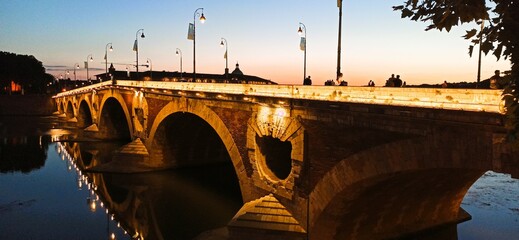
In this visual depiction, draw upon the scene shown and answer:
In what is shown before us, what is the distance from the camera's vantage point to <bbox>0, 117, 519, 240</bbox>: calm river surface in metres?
23.4

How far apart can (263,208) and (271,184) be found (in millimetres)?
1485

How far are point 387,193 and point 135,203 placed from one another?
62.4ft

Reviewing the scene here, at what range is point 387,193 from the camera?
16406 millimetres

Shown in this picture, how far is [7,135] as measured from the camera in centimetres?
6369

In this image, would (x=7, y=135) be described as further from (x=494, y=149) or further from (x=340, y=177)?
(x=494, y=149)

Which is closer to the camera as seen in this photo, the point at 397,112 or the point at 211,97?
the point at 397,112

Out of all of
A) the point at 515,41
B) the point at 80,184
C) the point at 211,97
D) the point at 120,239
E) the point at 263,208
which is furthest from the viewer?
the point at 80,184

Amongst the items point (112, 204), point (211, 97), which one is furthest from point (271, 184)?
point (112, 204)

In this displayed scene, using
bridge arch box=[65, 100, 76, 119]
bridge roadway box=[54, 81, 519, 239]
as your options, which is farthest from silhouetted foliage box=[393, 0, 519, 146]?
bridge arch box=[65, 100, 76, 119]

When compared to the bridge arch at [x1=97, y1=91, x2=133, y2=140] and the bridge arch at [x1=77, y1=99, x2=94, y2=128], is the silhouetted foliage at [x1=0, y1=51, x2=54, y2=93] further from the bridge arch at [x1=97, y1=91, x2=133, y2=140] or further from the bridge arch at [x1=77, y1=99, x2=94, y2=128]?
the bridge arch at [x1=97, y1=91, x2=133, y2=140]

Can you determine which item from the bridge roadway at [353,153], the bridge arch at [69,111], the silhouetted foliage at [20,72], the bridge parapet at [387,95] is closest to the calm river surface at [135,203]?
the bridge roadway at [353,153]

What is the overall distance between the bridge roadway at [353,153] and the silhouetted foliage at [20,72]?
104 meters

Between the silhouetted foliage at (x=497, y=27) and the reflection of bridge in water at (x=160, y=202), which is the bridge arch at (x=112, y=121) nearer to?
the reflection of bridge in water at (x=160, y=202)

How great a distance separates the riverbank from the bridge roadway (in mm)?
92888
